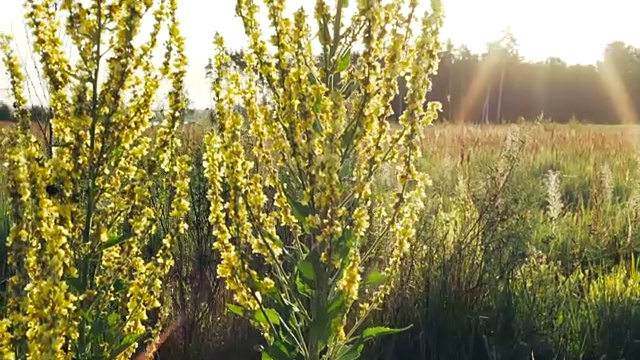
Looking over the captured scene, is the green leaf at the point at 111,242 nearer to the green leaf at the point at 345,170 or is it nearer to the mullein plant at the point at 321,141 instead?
the mullein plant at the point at 321,141

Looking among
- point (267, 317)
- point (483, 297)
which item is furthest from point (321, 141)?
point (483, 297)

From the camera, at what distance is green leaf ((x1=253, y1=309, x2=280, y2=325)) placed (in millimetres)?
2837

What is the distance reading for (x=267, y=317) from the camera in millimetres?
2781

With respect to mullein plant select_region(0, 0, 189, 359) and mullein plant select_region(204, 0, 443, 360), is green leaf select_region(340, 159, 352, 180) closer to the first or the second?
mullein plant select_region(204, 0, 443, 360)

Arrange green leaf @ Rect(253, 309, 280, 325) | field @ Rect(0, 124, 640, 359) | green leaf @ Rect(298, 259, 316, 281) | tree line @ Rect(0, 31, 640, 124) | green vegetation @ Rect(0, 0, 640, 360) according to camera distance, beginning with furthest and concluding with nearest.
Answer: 1. tree line @ Rect(0, 31, 640, 124)
2. field @ Rect(0, 124, 640, 359)
3. green leaf @ Rect(253, 309, 280, 325)
4. green leaf @ Rect(298, 259, 316, 281)
5. green vegetation @ Rect(0, 0, 640, 360)

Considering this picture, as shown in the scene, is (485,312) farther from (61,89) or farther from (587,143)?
(587,143)

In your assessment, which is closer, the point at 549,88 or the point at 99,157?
the point at 99,157

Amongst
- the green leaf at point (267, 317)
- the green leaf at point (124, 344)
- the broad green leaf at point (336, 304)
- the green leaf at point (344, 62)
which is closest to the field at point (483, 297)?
the green leaf at point (124, 344)

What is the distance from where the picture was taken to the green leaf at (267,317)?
2837 mm

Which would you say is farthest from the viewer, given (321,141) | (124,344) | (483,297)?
(483,297)

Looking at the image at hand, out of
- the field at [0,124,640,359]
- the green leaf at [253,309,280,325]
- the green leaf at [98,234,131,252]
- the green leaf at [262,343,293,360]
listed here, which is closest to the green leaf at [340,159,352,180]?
the green leaf at [253,309,280,325]

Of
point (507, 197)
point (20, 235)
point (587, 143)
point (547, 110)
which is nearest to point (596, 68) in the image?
point (547, 110)

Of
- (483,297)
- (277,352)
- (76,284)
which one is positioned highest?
(76,284)

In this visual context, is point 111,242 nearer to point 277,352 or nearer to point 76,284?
point 76,284
